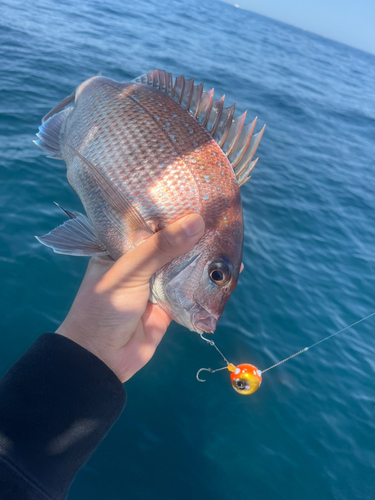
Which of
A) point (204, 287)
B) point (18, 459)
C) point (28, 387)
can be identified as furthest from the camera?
point (204, 287)

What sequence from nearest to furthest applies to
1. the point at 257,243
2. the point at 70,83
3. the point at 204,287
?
the point at 204,287 → the point at 257,243 → the point at 70,83

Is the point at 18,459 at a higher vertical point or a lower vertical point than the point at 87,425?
higher

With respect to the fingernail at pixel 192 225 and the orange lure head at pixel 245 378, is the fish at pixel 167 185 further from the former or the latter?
the orange lure head at pixel 245 378

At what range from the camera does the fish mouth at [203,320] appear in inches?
80.9

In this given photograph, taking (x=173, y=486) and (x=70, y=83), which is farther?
(x=70, y=83)

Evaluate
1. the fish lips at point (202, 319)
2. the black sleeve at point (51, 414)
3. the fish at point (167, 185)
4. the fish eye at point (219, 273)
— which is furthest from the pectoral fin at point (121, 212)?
the black sleeve at point (51, 414)

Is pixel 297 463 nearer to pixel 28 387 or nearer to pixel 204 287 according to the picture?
pixel 204 287

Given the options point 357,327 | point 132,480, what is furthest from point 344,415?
point 132,480

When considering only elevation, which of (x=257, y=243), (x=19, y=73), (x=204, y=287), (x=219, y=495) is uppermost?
(x=204, y=287)

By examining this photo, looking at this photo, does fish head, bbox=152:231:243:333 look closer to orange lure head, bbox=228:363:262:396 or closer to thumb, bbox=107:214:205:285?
thumb, bbox=107:214:205:285

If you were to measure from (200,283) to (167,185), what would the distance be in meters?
0.70

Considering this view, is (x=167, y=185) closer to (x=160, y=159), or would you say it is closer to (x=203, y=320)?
(x=160, y=159)

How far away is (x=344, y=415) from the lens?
3.62 metres

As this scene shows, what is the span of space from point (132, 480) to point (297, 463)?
1607mm
